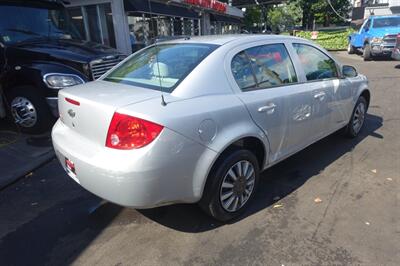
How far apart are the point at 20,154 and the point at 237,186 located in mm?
3392

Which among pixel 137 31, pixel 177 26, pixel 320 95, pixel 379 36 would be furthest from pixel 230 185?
pixel 177 26

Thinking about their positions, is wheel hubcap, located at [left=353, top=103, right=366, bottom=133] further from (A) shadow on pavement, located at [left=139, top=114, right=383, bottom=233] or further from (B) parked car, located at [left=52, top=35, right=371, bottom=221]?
(B) parked car, located at [left=52, top=35, right=371, bottom=221]

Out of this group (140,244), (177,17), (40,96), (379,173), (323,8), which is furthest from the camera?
(323,8)

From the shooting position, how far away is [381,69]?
1239cm

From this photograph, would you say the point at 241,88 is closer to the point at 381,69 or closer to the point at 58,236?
the point at 58,236

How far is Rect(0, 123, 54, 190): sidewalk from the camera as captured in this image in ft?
13.6

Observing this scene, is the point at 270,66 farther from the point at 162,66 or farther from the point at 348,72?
the point at 348,72

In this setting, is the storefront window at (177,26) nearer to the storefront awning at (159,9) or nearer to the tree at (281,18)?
the storefront awning at (159,9)

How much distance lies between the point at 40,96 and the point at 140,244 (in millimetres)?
3667

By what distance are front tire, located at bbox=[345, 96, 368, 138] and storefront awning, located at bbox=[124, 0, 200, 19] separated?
7507mm

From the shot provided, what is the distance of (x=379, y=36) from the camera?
15.0 meters

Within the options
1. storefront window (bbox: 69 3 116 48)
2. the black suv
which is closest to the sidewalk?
the black suv

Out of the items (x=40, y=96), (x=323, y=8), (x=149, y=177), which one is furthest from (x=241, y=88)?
(x=323, y=8)

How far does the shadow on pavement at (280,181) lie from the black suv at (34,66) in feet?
10.3
